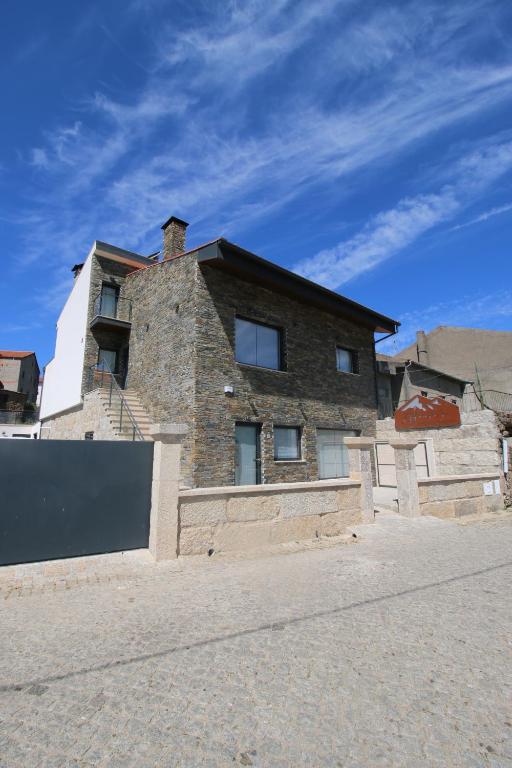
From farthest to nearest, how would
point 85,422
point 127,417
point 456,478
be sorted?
point 85,422 → point 127,417 → point 456,478

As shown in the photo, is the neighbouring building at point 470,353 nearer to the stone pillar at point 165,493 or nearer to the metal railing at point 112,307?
the metal railing at point 112,307

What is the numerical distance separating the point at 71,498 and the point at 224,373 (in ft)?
19.6

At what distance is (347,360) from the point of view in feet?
50.9

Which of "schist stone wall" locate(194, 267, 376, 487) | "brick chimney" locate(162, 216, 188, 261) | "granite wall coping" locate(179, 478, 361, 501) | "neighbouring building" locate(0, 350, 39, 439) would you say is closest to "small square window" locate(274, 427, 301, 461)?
"schist stone wall" locate(194, 267, 376, 487)

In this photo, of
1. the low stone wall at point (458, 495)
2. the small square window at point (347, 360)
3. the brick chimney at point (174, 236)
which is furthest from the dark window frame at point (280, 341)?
the low stone wall at point (458, 495)

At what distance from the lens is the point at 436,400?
12.4 m

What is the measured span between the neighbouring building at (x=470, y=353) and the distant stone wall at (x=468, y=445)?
1545 centimetres

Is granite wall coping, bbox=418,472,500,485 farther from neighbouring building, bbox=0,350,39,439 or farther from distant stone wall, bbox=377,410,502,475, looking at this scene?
neighbouring building, bbox=0,350,39,439

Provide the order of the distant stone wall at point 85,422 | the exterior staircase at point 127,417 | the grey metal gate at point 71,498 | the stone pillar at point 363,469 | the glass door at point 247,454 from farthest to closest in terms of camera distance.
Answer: the distant stone wall at point 85,422
the exterior staircase at point 127,417
the glass door at point 247,454
the stone pillar at point 363,469
the grey metal gate at point 71,498

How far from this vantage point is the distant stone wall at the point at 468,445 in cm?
1150

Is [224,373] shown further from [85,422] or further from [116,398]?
[85,422]

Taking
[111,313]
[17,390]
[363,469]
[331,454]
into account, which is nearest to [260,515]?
[363,469]

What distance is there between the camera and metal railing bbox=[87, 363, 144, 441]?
446 inches

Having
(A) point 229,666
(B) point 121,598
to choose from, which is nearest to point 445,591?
(A) point 229,666
